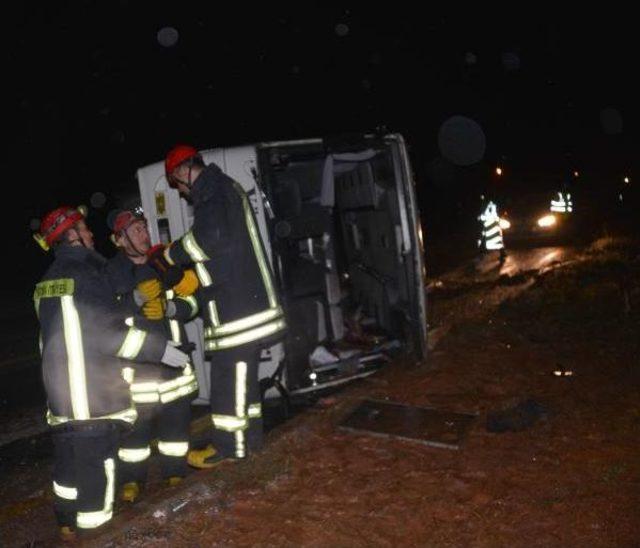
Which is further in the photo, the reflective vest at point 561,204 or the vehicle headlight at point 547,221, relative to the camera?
the reflective vest at point 561,204

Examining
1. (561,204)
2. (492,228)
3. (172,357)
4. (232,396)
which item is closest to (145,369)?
(172,357)

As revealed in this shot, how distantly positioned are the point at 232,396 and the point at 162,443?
0.66m

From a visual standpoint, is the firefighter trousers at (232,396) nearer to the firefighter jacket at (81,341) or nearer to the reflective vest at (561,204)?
the firefighter jacket at (81,341)

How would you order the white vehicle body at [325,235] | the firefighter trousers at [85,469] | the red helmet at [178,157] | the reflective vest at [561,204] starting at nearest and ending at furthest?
the firefighter trousers at [85,469]
the red helmet at [178,157]
the white vehicle body at [325,235]
the reflective vest at [561,204]

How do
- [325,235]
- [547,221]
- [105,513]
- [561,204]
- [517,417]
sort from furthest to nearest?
[561,204]
[547,221]
[325,235]
[517,417]
[105,513]

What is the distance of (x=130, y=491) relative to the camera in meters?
4.19

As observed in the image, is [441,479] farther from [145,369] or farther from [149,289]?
[149,289]

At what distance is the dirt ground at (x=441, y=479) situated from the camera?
3.23 metres

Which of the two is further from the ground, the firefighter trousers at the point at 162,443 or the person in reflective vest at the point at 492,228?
the person in reflective vest at the point at 492,228

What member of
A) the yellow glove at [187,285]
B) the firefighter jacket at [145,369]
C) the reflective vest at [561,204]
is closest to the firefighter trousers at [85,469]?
the firefighter jacket at [145,369]

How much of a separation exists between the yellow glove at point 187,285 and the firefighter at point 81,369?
85cm

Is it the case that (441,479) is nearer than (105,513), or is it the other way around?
(105,513)

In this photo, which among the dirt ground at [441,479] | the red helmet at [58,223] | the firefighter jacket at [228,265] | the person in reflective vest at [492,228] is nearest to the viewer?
the dirt ground at [441,479]

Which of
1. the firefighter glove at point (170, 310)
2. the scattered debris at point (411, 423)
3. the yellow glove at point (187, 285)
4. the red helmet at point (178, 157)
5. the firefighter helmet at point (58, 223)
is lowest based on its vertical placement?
the scattered debris at point (411, 423)
